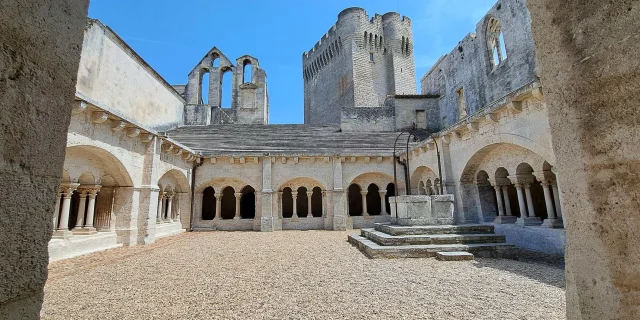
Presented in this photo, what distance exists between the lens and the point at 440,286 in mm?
4004

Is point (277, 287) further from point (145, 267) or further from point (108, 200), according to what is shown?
point (108, 200)

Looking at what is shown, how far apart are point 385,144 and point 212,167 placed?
9.15 metres

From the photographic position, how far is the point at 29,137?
3.74ft

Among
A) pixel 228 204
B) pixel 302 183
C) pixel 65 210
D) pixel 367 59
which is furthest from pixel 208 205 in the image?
pixel 367 59

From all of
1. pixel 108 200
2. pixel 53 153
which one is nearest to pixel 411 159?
pixel 108 200

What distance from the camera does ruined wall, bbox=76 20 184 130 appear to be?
38.8 feet

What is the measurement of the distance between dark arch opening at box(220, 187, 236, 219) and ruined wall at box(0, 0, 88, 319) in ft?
51.5

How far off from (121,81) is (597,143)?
1742cm

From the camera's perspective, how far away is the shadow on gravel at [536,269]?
4281 millimetres

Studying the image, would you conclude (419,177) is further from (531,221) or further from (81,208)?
(81,208)

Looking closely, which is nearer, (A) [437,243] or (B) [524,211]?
(A) [437,243]

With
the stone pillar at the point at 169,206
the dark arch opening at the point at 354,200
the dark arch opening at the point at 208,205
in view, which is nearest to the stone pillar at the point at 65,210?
the stone pillar at the point at 169,206

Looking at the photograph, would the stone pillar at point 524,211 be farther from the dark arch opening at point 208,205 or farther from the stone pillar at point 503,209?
the dark arch opening at point 208,205

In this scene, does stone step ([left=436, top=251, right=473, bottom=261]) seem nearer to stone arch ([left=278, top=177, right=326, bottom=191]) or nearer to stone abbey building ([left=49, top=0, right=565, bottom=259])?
stone abbey building ([left=49, top=0, right=565, bottom=259])
